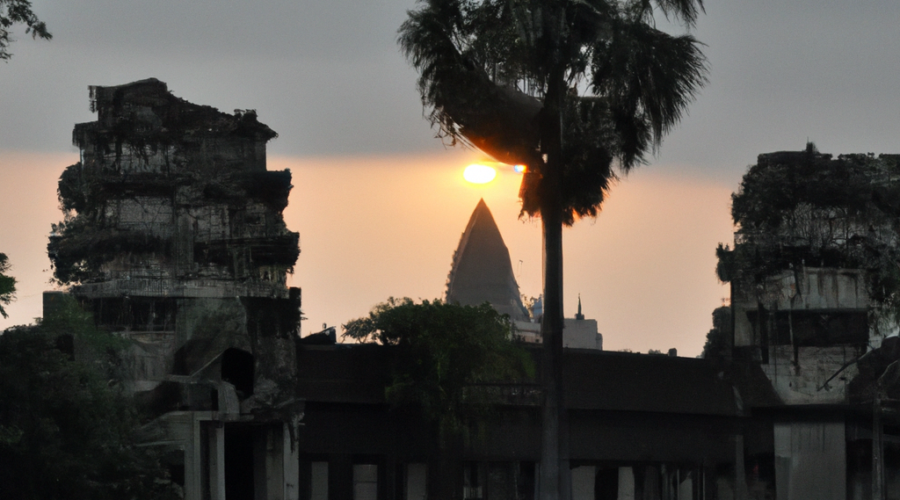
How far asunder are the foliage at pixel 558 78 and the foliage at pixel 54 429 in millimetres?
8753

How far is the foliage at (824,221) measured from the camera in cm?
3962

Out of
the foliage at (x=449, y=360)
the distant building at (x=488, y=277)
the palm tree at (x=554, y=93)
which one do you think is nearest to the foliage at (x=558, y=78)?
the palm tree at (x=554, y=93)

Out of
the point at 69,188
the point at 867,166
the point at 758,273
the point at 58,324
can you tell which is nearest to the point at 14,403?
the point at 58,324

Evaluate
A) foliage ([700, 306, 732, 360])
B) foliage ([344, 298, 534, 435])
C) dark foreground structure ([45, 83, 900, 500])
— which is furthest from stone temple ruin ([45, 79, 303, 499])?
foliage ([700, 306, 732, 360])

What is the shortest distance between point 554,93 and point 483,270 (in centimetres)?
6829

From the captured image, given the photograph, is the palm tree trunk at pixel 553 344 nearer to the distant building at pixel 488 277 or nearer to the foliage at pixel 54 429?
the foliage at pixel 54 429

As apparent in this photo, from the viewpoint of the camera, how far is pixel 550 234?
29734 mm

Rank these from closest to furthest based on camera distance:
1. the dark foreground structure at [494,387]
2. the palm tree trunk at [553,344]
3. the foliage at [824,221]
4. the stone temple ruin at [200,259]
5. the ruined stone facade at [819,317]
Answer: the palm tree trunk at [553,344]
the stone temple ruin at [200,259]
the dark foreground structure at [494,387]
the ruined stone facade at [819,317]
the foliage at [824,221]

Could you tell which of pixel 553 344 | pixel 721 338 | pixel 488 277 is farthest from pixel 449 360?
pixel 488 277

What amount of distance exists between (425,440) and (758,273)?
9.68m

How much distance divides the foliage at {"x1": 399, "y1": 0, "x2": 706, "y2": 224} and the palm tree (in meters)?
0.02

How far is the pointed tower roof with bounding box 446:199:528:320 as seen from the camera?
97.4 metres

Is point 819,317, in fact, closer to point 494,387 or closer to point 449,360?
point 494,387

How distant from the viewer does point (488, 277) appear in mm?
98312
